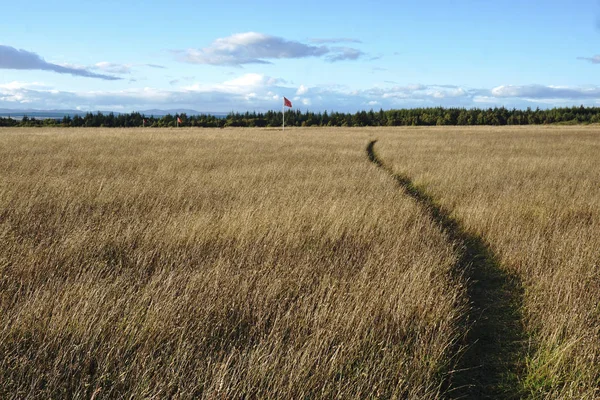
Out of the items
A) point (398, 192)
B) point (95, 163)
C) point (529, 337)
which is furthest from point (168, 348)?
point (95, 163)

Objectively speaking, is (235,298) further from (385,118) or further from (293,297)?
(385,118)

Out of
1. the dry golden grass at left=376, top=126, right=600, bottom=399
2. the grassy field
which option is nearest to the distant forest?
the dry golden grass at left=376, top=126, right=600, bottom=399

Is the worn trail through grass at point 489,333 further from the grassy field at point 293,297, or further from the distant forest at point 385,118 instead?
the distant forest at point 385,118

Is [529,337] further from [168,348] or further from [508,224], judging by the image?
[508,224]

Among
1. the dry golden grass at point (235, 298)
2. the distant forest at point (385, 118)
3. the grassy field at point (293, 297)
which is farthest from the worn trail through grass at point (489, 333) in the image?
the distant forest at point (385, 118)

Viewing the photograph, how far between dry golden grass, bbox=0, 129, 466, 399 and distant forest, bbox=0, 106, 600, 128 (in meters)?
80.6

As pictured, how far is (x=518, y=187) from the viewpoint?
1169 centimetres

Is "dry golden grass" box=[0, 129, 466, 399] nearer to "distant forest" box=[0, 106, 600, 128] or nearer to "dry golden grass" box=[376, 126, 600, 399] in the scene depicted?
"dry golden grass" box=[376, 126, 600, 399]

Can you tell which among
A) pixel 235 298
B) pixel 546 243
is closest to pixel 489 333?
pixel 235 298

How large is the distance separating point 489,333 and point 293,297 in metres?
1.93

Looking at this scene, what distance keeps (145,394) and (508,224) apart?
6779mm

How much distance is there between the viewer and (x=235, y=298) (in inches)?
166

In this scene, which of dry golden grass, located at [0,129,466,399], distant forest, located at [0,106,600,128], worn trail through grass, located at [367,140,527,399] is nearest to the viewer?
dry golden grass, located at [0,129,466,399]

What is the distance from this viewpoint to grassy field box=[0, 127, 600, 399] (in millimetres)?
3107
